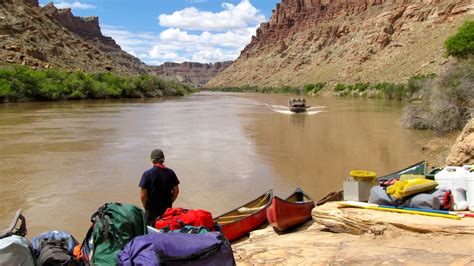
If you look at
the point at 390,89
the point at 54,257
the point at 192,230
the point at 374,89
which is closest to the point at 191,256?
the point at 192,230

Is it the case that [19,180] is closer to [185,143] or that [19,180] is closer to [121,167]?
[121,167]

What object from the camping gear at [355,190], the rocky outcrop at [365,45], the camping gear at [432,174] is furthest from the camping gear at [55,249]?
the rocky outcrop at [365,45]

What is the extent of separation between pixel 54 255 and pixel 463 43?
134 feet

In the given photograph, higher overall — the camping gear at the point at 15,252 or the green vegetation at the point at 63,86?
the green vegetation at the point at 63,86

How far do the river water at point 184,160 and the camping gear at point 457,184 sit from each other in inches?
215

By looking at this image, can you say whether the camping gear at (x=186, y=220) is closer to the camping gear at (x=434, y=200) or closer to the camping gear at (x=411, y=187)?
the camping gear at (x=411, y=187)

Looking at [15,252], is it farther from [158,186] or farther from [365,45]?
[365,45]

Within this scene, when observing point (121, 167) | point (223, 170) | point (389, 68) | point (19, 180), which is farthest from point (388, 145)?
point (389, 68)

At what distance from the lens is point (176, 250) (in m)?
3.68

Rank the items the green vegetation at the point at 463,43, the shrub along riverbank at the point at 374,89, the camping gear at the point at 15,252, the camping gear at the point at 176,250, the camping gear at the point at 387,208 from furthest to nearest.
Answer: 1. the shrub along riverbank at the point at 374,89
2. the green vegetation at the point at 463,43
3. the camping gear at the point at 387,208
4. the camping gear at the point at 15,252
5. the camping gear at the point at 176,250

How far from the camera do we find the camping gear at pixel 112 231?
4.18m

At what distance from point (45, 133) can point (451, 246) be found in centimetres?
2308

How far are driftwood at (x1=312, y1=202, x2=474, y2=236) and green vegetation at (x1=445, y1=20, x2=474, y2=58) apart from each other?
116 feet

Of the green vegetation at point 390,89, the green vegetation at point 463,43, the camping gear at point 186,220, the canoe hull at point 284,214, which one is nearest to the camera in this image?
the camping gear at point 186,220
